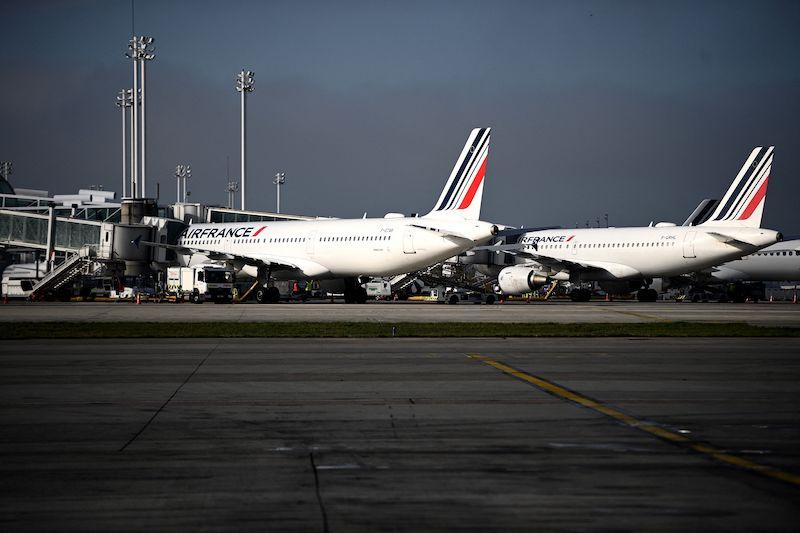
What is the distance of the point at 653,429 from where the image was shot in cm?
1068

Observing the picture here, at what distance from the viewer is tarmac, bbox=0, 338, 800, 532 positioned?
7.00m

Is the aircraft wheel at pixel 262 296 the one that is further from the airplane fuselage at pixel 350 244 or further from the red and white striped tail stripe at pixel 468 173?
the red and white striped tail stripe at pixel 468 173

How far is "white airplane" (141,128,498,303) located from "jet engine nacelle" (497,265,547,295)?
22.8ft

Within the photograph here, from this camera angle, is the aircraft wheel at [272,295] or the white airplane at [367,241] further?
the aircraft wheel at [272,295]

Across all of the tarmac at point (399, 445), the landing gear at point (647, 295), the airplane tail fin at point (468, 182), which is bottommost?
the tarmac at point (399, 445)

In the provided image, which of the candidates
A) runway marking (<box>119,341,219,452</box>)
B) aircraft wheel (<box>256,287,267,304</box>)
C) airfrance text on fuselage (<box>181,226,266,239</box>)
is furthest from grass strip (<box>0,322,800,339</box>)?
airfrance text on fuselage (<box>181,226,266,239</box>)

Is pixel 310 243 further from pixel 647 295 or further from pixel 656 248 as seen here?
pixel 647 295

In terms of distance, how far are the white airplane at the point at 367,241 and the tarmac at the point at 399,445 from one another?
30160 mm

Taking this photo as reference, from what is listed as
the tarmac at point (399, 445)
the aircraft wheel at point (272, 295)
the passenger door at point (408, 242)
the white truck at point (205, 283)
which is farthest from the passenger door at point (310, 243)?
the tarmac at point (399, 445)

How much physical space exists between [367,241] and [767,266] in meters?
31.0

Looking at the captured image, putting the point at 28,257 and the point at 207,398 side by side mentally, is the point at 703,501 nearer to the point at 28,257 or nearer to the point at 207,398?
the point at 207,398

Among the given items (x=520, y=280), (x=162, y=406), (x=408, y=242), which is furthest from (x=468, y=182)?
(x=162, y=406)

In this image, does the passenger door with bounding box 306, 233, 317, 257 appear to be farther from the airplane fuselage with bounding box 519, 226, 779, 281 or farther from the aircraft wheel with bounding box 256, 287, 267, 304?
the airplane fuselage with bounding box 519, 226, 779, 281

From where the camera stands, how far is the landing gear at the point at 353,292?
54969 millimetres
